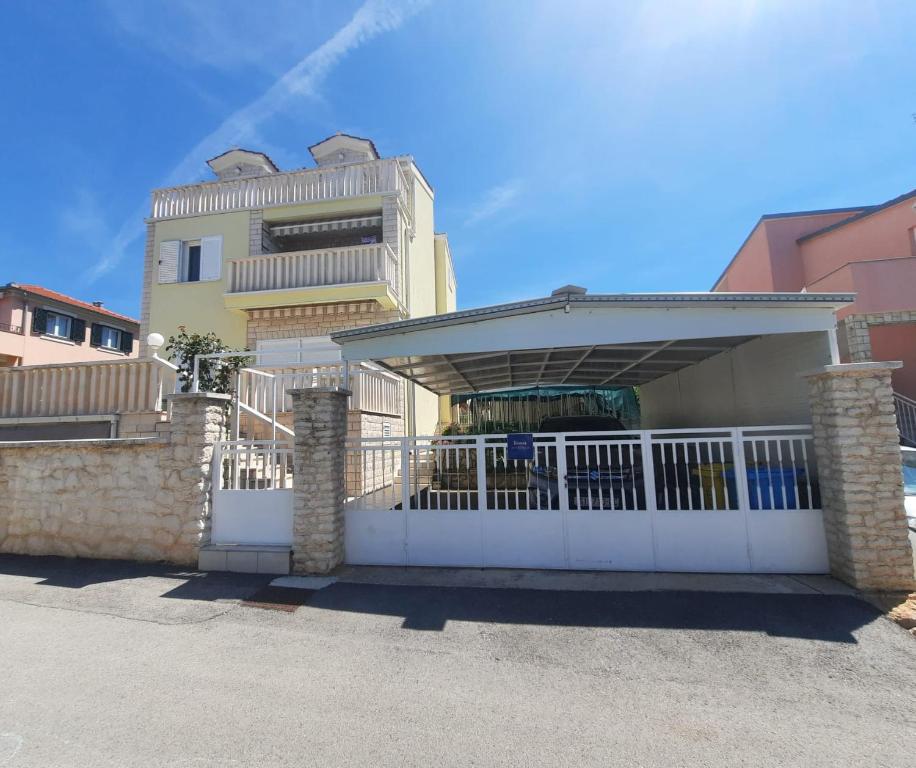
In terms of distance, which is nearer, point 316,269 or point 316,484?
point 316,484

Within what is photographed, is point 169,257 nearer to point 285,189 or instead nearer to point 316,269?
point 285,189

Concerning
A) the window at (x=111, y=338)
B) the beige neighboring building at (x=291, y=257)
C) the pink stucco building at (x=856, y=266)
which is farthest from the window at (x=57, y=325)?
the pink stucco building at (x=856, y=266)

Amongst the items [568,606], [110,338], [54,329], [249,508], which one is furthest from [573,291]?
[110,338]

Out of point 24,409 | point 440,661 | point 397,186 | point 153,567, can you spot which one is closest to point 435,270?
point 397,186

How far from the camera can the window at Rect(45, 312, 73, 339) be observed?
20253mm

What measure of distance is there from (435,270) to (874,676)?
1711 cm

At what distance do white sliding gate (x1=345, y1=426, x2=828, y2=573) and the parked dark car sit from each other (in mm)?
16

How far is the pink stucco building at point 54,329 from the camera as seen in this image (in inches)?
734

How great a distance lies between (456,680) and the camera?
3.50 m

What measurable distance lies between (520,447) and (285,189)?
40.9 ft

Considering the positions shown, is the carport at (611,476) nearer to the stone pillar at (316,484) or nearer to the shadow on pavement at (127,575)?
the stone pillar at (316,484)

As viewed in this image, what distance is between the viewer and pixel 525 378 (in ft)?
36.2

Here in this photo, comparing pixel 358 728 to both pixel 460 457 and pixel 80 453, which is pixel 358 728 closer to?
pixel 460 457

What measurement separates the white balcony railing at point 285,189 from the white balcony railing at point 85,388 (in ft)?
24.2
